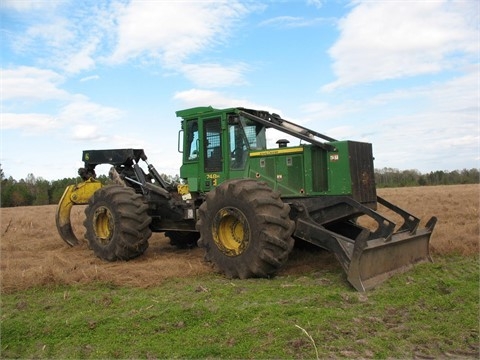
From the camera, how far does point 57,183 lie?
6119cm

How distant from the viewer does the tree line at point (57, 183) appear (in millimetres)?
52750

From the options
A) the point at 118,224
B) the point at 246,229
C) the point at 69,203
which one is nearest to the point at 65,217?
the point at 69,203

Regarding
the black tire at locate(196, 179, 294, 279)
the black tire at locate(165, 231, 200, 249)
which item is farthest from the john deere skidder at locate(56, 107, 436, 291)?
the black tire at locate(165, 231, 200, 249)

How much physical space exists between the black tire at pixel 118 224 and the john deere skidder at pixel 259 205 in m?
0.02

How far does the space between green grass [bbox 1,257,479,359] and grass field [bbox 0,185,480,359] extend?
0.01 metres

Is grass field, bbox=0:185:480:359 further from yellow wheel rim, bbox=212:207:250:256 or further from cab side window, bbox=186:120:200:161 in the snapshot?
cab side window, bbox=186:120:200:161

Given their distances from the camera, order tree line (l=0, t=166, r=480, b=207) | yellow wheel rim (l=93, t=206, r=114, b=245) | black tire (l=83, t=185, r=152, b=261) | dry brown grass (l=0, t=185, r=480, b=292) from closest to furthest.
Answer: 1. dry brown grass (l=0, t=185, r=480, b=292)
2. black tire (l=83, t=185, r=152, b=261)
3. yellow wheel rim (l=93, t=206, r=114, b=245)
4. tree line (l=0, t=166, r=480, b=207)

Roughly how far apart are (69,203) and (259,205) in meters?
6.38

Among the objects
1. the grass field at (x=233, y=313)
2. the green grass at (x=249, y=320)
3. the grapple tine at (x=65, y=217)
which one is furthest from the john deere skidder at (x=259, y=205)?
the grapple tine at (x=65, y=217)

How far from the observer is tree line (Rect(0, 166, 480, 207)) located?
173 feet

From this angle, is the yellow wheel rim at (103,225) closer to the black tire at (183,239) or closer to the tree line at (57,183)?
the black tire at (183,239)

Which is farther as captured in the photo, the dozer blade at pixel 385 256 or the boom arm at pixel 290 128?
the boom arm at pixel 290 128

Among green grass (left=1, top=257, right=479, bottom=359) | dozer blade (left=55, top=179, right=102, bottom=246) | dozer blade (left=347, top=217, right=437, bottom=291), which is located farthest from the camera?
dozer blade (left=55, top=179, right=102, bottom=246)

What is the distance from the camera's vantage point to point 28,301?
22.1 feet
